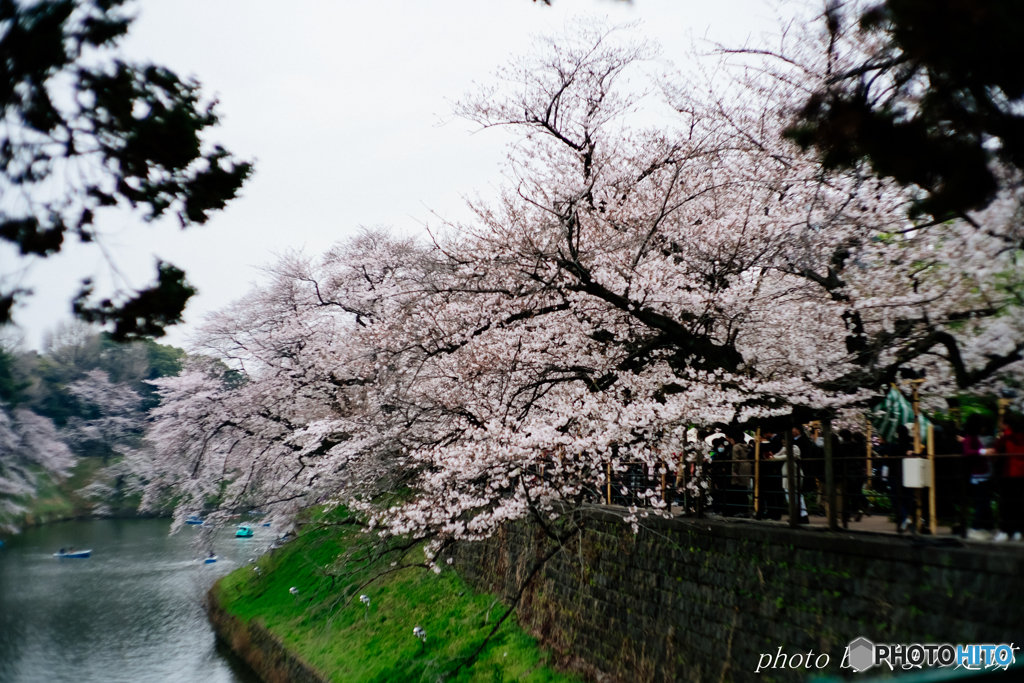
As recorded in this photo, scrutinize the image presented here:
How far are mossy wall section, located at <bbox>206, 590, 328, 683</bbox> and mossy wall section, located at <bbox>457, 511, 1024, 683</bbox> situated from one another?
474 centimetres

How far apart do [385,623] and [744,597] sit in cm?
810

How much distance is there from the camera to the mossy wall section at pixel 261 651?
1193cm

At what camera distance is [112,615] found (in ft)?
58.2

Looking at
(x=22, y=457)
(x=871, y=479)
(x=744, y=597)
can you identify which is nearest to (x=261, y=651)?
(x=744, y=597)

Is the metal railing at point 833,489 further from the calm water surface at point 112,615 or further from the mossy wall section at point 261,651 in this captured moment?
the calm water surface at point 112,615

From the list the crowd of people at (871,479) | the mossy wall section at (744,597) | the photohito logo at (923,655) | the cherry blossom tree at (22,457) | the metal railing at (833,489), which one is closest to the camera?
the photohito logo at (923,655)

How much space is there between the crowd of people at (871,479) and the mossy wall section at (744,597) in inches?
17.5

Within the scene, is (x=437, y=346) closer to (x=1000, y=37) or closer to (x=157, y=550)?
(x=1000, y=37)

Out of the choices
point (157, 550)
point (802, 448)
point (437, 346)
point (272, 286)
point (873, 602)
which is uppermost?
point (272, 286)

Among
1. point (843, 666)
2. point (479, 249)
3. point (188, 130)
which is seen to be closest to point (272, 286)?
point (479, 249)

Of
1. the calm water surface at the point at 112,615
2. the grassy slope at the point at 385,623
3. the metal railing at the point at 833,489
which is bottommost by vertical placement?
the calm water surface at the point at 112,615

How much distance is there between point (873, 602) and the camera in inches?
195

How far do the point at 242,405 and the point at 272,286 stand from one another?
389 centimetres

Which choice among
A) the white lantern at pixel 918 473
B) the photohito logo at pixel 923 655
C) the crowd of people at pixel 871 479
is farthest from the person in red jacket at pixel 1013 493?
the photohito logo at pixel 923 655
